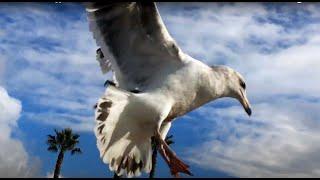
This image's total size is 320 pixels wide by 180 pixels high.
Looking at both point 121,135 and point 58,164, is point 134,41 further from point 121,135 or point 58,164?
point 58,164

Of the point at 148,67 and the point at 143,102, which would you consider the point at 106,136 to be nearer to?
the point at 143,102

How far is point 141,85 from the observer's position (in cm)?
371

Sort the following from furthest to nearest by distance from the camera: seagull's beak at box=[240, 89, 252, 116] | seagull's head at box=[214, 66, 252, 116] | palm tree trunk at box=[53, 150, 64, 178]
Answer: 1. palm tree trunk at box=[53, 150, 64, 178]
2. seagull's beak at box=[240, 89, 252, 116]
3. seagull's head at box=[214, 66, 252, 116]

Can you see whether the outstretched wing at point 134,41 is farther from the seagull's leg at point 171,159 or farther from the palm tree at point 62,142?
the palm tree at point 62,142

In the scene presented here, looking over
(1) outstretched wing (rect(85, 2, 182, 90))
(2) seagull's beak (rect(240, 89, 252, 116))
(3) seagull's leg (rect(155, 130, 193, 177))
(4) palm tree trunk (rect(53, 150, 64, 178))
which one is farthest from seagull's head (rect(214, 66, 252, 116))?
(4) palm tree trunk (rect(53, 150, 64, 178))

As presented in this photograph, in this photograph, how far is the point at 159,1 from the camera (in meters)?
3.55

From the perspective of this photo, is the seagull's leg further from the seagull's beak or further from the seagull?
the seagull's beak

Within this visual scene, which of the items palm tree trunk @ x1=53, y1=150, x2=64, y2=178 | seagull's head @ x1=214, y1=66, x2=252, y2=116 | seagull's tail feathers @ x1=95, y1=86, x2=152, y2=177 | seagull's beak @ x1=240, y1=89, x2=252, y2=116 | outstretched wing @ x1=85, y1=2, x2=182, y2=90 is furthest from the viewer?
palm tree trunk @ x1=53, y1=150, x2=64, y2=178

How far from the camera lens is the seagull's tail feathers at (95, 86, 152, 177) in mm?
3434

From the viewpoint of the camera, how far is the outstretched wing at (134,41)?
3568mm

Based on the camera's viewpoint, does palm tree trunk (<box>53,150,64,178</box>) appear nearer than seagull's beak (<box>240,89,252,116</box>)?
No

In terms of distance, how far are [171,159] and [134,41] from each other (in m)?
0.76

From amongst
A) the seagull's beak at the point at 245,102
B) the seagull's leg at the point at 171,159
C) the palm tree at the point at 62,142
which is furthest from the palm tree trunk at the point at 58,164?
the seagull's leg at the point at 171,159

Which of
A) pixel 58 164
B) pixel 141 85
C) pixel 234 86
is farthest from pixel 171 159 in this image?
pixel 58 164
